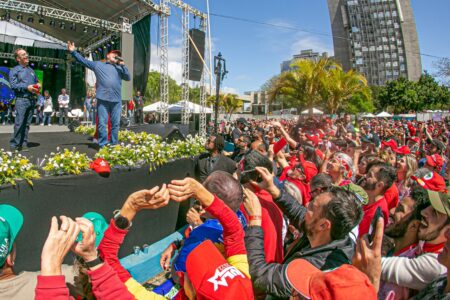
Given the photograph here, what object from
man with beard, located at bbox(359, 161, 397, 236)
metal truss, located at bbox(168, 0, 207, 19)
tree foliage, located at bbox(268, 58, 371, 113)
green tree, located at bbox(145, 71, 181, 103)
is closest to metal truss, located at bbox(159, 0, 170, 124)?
metal truss, located at bbox(168, 0, 207, 19)

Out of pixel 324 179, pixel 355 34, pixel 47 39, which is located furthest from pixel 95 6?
pixel 355 34

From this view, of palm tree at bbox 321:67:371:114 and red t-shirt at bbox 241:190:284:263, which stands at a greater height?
palm tree at bbox 321:67:371:114

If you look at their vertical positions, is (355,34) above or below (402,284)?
above

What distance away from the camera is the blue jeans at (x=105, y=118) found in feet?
19.8

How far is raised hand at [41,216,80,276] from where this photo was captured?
1330 millimetres

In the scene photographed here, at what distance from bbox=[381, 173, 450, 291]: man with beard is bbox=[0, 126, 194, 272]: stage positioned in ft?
9.96

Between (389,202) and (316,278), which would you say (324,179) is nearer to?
(389,202)

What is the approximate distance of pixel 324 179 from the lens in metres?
3.34

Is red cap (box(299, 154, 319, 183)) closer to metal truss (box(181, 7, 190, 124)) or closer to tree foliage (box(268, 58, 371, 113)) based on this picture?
metal truss (box(181, 7, 190, 124))

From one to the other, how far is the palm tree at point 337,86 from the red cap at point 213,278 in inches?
864

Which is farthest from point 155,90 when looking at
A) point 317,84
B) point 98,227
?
point 98,227

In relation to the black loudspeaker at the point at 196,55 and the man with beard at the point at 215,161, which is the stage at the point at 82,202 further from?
the black loudspeaker at the point at 196,55

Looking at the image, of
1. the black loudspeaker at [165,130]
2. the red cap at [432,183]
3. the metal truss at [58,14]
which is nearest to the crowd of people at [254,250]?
the red cap at [432,183]

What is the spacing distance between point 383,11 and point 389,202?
106m
